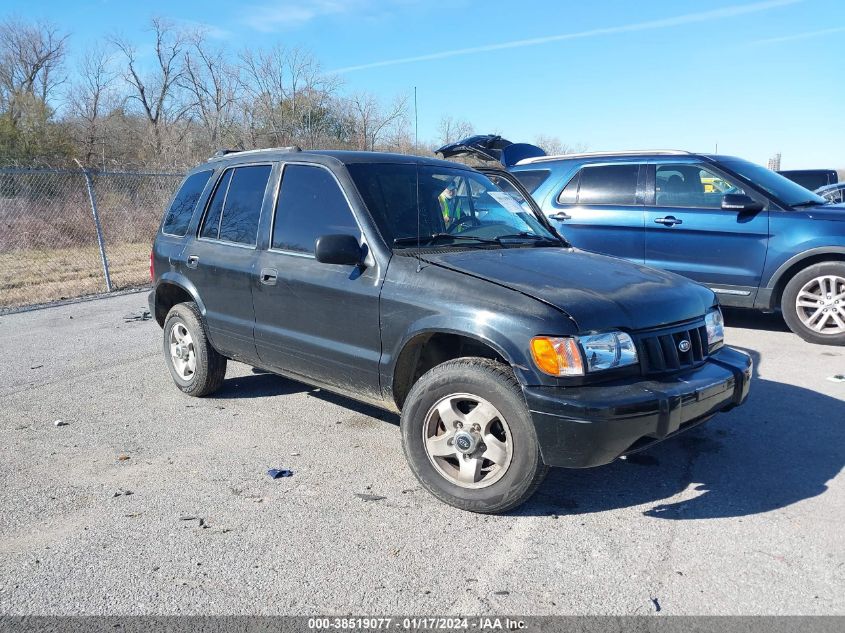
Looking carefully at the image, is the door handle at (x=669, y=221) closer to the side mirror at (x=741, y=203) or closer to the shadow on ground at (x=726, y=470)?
the side mirror at (x=741, y=203)

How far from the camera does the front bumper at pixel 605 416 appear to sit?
113 inches

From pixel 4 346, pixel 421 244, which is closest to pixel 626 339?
pixel 421 244

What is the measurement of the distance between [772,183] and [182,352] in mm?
6302

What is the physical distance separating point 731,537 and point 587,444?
2.82 ft

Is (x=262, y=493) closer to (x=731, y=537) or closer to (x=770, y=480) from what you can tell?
(x=731, y=537)

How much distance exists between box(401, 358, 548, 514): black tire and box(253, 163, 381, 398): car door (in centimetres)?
44

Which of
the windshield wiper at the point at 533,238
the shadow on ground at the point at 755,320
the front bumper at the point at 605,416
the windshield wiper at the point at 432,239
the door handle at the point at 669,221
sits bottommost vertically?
the shadow on ground at the point at 755,320

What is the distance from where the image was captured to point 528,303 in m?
3.07

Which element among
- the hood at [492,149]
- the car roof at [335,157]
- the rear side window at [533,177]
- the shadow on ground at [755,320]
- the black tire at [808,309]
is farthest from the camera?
the hood at [492,149]

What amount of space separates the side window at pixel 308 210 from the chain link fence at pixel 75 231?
7.62 metres

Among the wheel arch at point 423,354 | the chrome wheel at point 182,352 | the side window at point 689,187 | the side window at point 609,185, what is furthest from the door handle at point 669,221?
the chrome wheel at point 182,352

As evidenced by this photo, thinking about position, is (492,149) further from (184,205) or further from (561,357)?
(561,357)

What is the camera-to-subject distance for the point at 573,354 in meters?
2.95

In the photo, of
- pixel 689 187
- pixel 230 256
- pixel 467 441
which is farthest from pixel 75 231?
pixel 467 441
